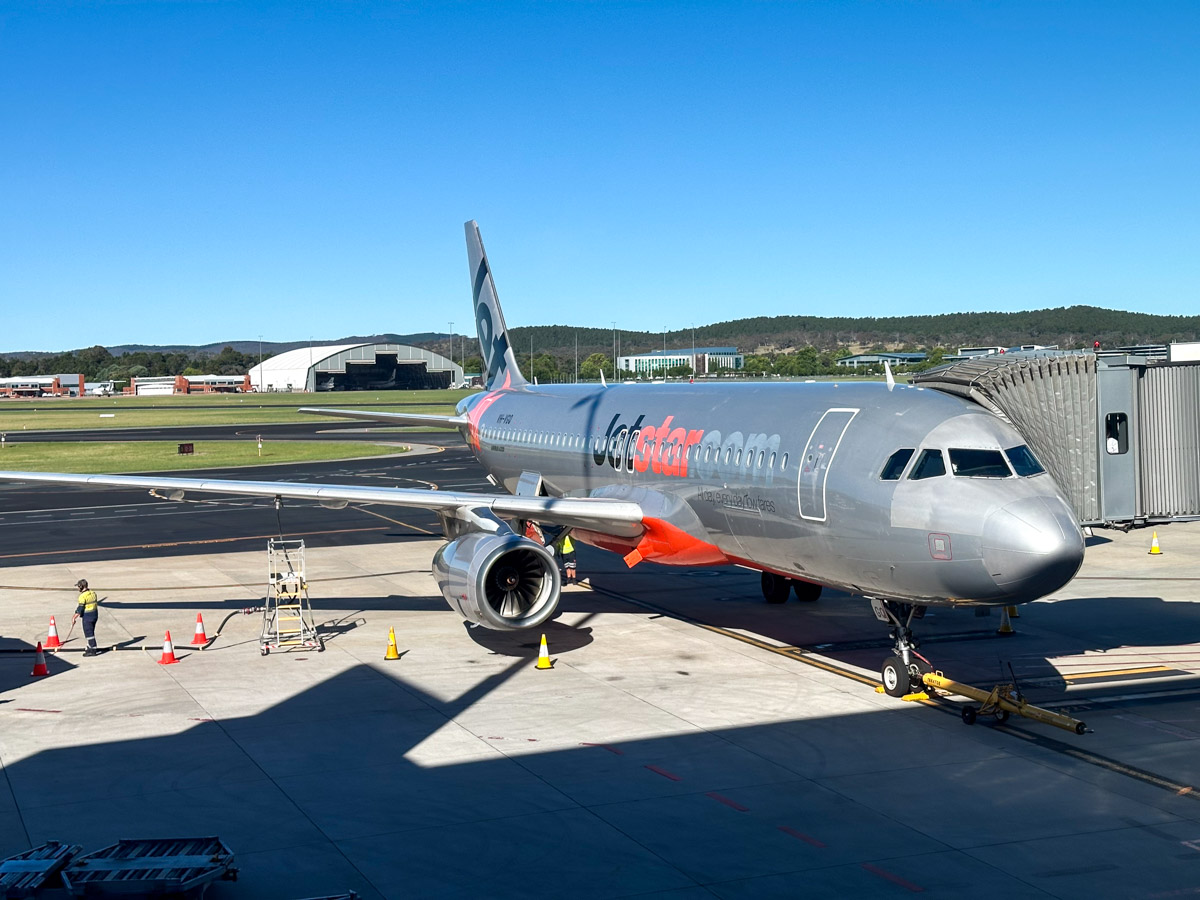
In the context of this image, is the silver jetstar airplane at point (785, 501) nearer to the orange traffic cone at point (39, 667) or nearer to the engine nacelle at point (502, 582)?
the engine nacelle at point (502, 582)

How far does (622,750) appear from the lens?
15.9 metres

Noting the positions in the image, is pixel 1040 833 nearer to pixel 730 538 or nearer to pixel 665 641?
pixel 730 538

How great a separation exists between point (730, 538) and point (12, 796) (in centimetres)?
1198

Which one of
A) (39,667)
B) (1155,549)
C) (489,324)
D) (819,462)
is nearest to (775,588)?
(819,462)

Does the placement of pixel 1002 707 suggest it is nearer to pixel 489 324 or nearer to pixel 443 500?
pixel 443 500

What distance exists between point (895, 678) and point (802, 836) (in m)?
6.22

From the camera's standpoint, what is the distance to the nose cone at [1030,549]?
1516 centimetres

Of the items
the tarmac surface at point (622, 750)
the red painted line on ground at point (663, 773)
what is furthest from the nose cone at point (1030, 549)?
the red painted line on ground at point (663, 773)

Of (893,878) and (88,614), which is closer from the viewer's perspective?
(893,878)

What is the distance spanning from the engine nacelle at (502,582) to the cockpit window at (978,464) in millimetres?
7961

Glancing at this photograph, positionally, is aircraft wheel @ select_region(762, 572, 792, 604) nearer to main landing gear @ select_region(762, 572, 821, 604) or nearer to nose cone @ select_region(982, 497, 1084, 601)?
main landing gear @ select_region(762, 572, 821, 604)

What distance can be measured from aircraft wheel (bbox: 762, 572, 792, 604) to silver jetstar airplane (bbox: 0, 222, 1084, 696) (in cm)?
4

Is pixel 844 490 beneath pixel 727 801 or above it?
above

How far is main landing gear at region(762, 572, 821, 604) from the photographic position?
26250 millimetres
